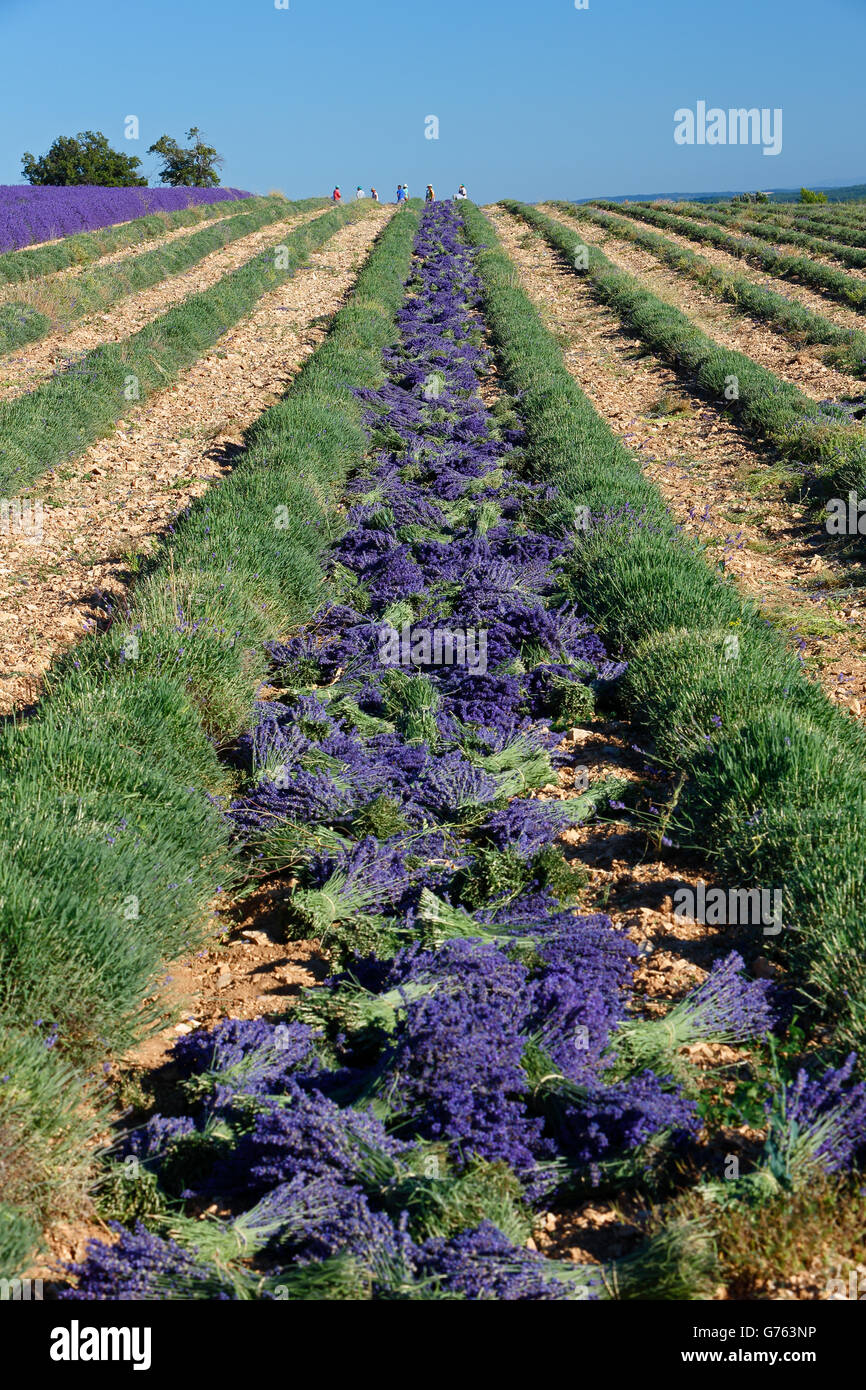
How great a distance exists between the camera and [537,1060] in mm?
2779

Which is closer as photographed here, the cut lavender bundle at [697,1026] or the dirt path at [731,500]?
the cut lavender bundle at [697,1026]

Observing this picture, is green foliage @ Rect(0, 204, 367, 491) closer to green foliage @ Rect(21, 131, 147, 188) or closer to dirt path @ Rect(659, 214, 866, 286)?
dirt path @ Rect(659, 214, 866, 286)

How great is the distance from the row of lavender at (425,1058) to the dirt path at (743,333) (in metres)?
9.02

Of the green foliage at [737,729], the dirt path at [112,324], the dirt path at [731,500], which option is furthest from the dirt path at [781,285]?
the dirt path at [112,324]

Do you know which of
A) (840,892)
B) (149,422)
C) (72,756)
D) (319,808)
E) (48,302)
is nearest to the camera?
(840,892)

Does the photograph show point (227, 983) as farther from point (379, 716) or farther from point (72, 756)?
point (379, 716)

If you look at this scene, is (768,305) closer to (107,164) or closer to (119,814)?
(119,814)

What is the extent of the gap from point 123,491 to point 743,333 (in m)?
10.8

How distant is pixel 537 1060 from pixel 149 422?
401 inches

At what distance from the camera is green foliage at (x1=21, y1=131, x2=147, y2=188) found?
58000 millimetres

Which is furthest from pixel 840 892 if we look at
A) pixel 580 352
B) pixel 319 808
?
pixel 580 352

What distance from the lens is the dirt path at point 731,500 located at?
19.8 feet

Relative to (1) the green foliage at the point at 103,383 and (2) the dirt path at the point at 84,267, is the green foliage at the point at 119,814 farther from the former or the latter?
(2) the dirt path at the point at 84,267

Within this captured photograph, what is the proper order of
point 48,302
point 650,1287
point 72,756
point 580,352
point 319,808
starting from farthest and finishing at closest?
1. point 48,302
2. point 580,352
3. point 319,808
4. point 72,756
5. point 650,1287
